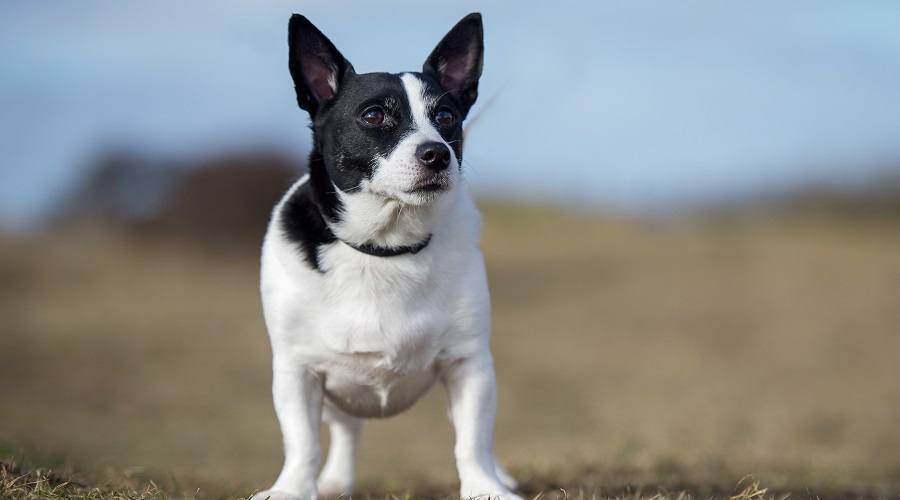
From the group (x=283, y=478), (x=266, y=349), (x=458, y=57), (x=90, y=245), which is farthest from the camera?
(x=90, y=245)

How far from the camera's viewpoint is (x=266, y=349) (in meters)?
15.1

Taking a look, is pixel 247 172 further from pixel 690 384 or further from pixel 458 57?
pixel 458 57

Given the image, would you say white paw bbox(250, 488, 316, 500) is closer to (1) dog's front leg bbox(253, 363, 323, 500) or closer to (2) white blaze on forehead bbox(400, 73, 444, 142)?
(1) dog's front leg bbox(253, 363, 323, 500)

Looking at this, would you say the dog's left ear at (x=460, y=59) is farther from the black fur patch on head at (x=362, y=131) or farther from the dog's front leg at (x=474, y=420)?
the dog's front leg at (x=474, y=420)

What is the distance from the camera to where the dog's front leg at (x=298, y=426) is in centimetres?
440

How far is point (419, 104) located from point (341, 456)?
2.19 m

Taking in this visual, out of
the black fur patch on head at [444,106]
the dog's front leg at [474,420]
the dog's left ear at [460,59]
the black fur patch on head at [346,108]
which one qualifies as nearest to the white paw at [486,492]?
the dog's front leg at [474,420]

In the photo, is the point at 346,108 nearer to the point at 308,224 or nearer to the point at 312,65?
the point at 312,65

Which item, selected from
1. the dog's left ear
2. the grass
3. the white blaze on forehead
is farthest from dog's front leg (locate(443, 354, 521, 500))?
the dog's left ear

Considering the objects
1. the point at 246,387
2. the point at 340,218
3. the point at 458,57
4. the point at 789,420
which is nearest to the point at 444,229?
the point at 340,218

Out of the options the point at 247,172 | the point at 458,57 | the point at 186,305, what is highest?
the point at 458,57

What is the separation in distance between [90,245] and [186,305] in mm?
4520

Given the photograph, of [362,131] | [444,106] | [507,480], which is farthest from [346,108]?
[507,480]

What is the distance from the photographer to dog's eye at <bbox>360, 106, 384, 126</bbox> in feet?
14.1
